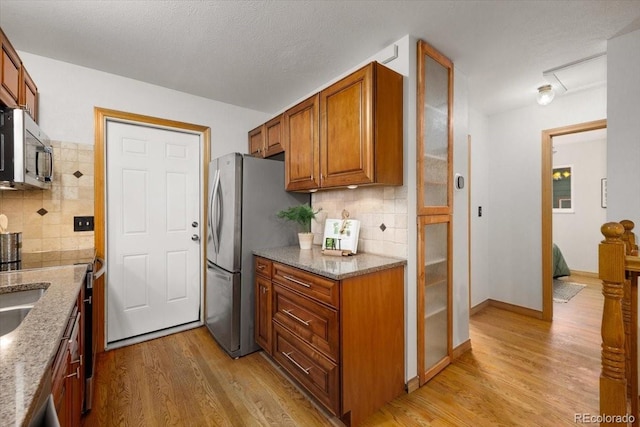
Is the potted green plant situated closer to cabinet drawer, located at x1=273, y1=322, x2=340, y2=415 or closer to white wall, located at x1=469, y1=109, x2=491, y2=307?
cabinet drawer, located at x1=273, y1=322, x2=340, y2=415

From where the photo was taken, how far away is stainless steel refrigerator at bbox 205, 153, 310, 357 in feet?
8.06

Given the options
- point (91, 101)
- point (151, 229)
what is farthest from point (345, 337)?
point (91, 101)

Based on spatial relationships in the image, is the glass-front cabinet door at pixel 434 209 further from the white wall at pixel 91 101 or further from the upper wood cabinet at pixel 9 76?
the upper wood cabinet at pixel 9 76

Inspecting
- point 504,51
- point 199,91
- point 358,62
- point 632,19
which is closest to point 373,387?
point 358,62

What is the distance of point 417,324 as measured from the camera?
6.70 feet

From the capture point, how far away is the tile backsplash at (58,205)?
2.21m

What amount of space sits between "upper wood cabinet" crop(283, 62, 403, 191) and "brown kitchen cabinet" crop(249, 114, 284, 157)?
1.66 ft

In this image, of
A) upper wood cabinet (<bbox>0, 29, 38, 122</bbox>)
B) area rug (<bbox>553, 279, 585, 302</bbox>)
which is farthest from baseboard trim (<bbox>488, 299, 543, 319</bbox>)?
upper wood cabinet (<bbox>0, 29, 38, 122</bbox>)

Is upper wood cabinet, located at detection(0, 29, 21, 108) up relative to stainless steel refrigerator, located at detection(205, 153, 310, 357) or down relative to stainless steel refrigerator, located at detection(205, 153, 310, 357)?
up

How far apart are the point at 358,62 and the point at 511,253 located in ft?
9.36

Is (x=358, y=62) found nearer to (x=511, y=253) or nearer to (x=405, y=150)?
(x=405, y=150)

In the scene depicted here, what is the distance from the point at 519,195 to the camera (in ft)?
11.1

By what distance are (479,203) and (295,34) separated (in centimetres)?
285

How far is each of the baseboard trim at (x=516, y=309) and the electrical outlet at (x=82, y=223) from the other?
14.5 feet
